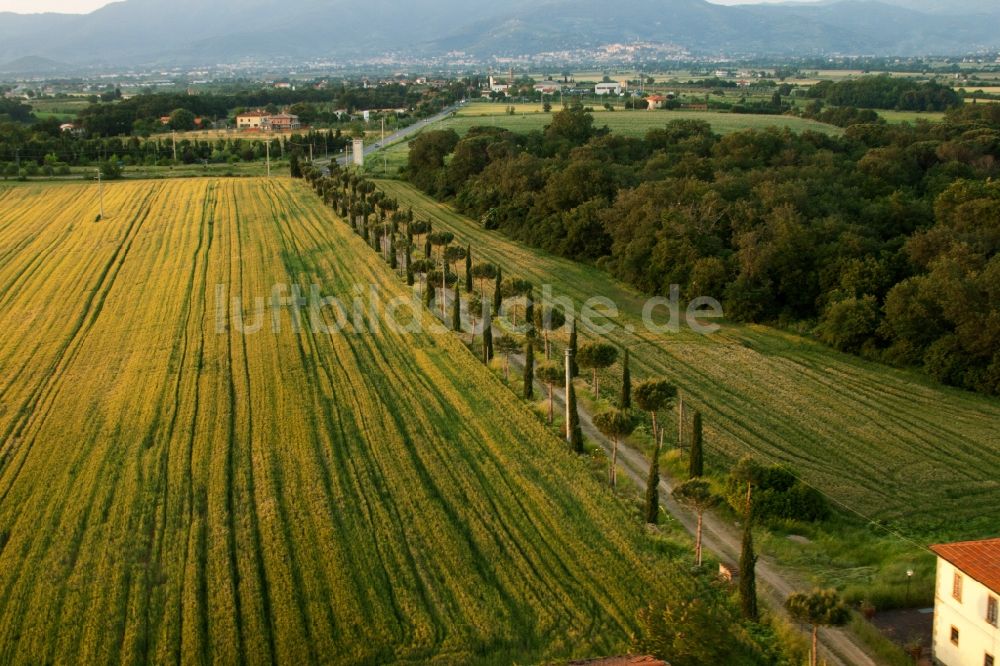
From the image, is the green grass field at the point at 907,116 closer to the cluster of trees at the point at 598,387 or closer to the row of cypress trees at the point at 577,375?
the cluster of trees at the point at 598,387

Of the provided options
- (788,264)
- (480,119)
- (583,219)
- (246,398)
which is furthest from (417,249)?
(480,119)

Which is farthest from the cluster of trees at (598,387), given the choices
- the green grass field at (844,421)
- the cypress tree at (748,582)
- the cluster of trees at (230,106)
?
the cluster of trees at (230,106)

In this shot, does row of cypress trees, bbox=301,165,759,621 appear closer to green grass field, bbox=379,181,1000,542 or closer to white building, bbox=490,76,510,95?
green grass field, bbox=379,181,1000,542

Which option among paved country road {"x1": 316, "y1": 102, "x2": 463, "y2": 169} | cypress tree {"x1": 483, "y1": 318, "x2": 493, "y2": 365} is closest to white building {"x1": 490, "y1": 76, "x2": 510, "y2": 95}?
paved country road {"x1": 316, "y1": 102, "x2": 463, "y2": 169}

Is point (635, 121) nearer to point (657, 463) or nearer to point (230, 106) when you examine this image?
point (230, 106)

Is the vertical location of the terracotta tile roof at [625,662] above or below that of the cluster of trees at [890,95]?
below

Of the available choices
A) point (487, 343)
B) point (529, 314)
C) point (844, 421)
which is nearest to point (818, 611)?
point (844, 421)
